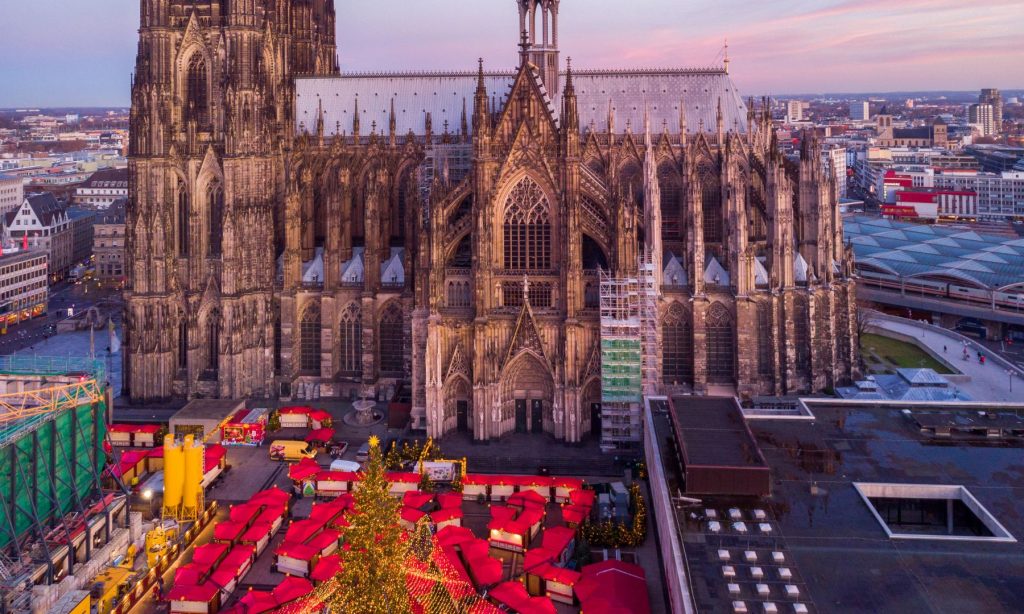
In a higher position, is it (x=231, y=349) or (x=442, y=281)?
(x=442, y=281)

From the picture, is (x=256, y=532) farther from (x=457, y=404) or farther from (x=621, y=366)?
(x=621, y=366)

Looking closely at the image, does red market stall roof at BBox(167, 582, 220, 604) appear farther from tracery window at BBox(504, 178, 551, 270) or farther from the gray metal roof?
the gray metal roof

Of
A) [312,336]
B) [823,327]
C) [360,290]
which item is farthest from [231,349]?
[823,327]

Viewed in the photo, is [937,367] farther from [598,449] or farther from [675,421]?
[675,421]

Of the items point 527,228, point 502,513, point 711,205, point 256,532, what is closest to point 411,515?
point 502,513

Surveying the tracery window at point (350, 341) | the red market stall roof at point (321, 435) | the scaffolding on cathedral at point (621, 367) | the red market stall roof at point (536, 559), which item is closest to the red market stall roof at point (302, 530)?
the red market stall roof at point (536, 559)

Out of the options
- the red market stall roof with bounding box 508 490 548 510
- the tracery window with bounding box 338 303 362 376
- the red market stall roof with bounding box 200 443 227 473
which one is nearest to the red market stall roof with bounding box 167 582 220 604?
the red market stall roof with bounding box 200 443 227 473
